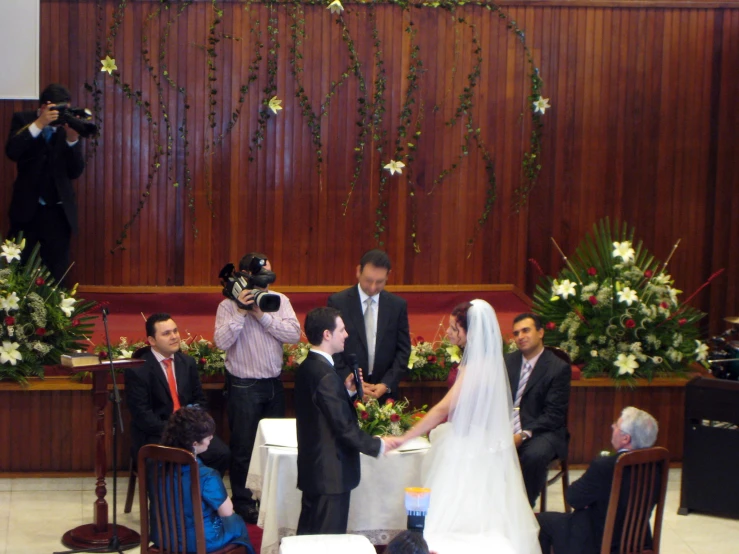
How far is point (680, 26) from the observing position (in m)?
8.33

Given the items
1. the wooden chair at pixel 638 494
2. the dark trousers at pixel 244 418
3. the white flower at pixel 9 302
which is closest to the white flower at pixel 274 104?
the white flower at pixel 9 302

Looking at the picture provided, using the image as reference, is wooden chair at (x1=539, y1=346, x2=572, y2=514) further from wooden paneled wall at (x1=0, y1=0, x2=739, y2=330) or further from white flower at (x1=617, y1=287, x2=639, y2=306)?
wooden paneled wall at (x1=0, y1=0, x2=739, y2=330)

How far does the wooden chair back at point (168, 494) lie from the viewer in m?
4.32

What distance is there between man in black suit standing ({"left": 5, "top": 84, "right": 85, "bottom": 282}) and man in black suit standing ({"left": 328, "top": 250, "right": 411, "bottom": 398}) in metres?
2.26

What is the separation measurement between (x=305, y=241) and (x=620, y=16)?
303 cm

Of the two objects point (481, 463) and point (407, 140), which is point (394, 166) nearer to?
point (407, 140)

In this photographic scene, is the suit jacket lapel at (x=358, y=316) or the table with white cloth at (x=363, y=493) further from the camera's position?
the suit jacket lapel at (x=358, y=316)

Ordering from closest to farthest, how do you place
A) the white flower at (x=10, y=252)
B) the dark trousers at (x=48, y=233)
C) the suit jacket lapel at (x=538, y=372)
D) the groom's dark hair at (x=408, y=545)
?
the groom's dark hair at (x=408, y=545) → the suit jacket lapel at (x=538, y=372) → the white flower at (x=10, y=252) → the dark trousers at (x=48, y=233)

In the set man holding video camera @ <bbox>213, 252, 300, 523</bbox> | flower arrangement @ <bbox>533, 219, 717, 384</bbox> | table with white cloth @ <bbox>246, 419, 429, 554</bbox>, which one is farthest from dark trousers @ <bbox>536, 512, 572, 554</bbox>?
flower arrangement @ <bbox>533, 219, 717, 384</bbox>

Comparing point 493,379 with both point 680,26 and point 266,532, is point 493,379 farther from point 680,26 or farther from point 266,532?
point 680,26

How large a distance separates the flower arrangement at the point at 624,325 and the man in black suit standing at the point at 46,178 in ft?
11.1

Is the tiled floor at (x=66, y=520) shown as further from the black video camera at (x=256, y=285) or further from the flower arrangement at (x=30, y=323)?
the black video camera at (x=256, y=285)

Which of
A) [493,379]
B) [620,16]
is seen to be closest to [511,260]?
[620,16]

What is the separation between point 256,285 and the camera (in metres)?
5.79
